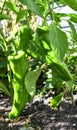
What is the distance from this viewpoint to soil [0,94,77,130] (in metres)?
1.27

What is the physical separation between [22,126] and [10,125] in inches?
2.1

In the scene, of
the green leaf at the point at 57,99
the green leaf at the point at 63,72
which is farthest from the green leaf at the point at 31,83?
the green leaf at the point at 57,99

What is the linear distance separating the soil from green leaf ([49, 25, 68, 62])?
2.26ft

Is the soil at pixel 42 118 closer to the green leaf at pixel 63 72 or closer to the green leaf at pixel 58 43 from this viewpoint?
the green leaf at pixel 63 72

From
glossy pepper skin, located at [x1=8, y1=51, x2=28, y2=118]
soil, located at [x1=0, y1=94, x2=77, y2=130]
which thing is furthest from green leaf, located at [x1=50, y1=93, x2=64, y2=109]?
glossy pepper skin, located at [x1=8, y1=51, x2=28, y2=118]

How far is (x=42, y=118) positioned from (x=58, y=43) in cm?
80

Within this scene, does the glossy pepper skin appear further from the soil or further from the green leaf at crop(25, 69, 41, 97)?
the soil

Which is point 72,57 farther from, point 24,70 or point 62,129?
point 24,70

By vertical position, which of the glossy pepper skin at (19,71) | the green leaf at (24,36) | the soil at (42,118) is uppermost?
the green leaf at (24,36)

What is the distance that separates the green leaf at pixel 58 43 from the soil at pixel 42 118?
69cm

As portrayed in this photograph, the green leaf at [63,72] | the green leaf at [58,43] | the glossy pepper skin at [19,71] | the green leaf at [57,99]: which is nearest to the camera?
the green leaf at [58,43]

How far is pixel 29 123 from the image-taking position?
1.32 metres

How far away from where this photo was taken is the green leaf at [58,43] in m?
0.58

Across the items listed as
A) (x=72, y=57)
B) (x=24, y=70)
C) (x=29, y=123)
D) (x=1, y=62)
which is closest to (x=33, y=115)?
(x=29, y=123)
